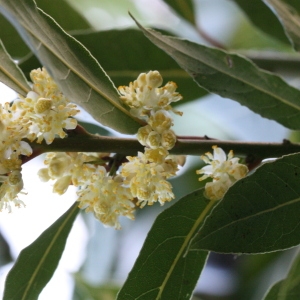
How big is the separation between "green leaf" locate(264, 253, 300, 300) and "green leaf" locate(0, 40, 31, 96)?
645mm

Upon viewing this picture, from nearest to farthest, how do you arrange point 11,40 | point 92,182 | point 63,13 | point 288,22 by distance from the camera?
1. point 92,182
2. point 288,22
3. point 11,40
4. point 63,13

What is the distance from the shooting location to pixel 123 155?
88 cm

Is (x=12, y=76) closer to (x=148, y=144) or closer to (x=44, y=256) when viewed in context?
(x=148, y=144)

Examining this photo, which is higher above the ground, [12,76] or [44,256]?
[12,76]

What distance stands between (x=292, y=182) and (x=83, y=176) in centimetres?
36

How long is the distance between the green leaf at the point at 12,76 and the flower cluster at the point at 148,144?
0.18m

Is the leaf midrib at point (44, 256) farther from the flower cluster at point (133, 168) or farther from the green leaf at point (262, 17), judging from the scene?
the green leaf at point (262, 17)

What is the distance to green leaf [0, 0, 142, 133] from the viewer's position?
0.72m

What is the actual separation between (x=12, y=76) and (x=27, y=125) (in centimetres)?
12

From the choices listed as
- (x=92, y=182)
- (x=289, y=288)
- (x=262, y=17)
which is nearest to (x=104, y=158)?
(x=92, y=182)

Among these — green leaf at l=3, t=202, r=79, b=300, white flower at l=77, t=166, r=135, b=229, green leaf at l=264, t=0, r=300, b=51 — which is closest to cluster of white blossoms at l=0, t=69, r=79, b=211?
white flower at l=77, t=166, r=135, b=229

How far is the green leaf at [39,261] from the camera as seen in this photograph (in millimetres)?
1042

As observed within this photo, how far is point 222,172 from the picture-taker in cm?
88

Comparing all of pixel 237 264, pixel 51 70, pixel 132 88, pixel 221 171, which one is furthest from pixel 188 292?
pixel 237 264
